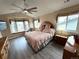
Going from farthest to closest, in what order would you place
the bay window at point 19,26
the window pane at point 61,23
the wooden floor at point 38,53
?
the bay window at point 19,26, the window pane at point 61,23, the wooden floor at point 38,53

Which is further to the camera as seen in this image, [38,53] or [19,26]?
[19,26]

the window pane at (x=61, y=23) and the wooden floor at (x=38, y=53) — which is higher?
the window pane at (x=61, y=23)

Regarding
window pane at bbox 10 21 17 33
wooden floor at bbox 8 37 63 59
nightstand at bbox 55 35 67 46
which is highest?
window pane at bbox 10 21 17 33

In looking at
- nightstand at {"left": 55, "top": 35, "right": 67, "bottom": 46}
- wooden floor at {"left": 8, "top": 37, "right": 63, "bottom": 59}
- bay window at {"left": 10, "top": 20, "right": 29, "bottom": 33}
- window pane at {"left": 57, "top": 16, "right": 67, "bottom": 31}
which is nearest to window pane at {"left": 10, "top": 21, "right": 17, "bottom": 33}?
bay window at {"left": 10, "top": 20, "right": 29, "bottom": 33}

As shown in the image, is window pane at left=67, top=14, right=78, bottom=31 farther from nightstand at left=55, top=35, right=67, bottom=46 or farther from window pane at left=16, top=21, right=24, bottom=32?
window pane at left=16, top=21, right=24, bottom=32

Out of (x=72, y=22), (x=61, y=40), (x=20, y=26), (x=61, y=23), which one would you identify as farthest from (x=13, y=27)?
(x=72, y=22)

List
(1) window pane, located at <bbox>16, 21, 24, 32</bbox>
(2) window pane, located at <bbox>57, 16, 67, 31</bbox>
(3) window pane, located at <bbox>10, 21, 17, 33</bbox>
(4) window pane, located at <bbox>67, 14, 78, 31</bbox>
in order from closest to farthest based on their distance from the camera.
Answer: (4) window pane, located at <bbox>67, 14, 78, 31</bbox> → (2) window pane, located at <bbox>57, 16, 67, 31</bbox> → (3) window pane, located at <bbox>10, 21, 17, 33</bbox> → (1) window pane, located at <bbox>16, 21, 24, 32</bbox>

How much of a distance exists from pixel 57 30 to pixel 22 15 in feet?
13.4

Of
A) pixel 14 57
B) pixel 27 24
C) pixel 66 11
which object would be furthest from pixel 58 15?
pixel 27 24

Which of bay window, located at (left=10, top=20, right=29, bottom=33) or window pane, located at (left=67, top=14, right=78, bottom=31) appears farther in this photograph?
bay window, located at (left=10, top=20, right=29, bottom=33)

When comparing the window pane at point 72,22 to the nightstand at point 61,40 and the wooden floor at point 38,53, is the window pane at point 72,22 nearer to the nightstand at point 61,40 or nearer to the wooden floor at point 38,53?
the nightstand at point 61,40

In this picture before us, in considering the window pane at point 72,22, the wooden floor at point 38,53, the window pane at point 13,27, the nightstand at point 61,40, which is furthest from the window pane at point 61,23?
the window pane at point 13,27

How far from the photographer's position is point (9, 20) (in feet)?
21.2

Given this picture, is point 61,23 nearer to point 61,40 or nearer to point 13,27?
point 61,40
